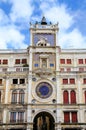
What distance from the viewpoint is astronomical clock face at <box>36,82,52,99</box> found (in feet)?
186

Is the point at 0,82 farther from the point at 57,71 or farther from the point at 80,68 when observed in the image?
the point at 80,68

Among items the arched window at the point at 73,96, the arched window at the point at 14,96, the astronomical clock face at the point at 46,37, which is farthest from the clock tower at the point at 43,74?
the arched window at the point at 73,96

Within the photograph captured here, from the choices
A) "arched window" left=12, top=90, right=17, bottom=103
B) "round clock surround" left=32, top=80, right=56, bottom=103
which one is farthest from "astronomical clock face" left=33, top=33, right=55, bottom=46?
"arched window" left=12, top=90, right=17, bottom=103

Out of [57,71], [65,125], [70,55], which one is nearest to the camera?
[65,125]

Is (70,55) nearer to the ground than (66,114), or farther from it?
farther from it

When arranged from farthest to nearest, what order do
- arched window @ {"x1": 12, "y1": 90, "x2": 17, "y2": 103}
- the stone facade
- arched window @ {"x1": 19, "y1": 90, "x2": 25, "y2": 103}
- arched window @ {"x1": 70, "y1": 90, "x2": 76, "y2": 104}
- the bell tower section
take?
the bell tower section, arched window @ {"x1": 12, "y1": 90, "x2": 17, "y2": 103}, arched window @ {"x1": 19, "y1": 90, "x2": 25, "y2": 103}, arched window @ {"x1": 70, "y1": 90, "x2": 76, "y2": 104}, the stone facade

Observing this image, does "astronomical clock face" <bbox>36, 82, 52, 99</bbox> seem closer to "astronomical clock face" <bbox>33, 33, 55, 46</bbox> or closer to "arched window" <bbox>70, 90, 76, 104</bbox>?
"arched window" <bbox>70, 90, 76, 104</bbox>

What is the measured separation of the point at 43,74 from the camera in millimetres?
58375

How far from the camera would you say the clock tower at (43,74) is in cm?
5538

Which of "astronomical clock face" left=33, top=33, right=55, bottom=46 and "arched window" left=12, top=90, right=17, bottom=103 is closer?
"arched window" left=12, top=90, right=17, bottom=103

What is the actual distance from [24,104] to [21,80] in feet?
18.9

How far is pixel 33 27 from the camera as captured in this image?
63594 mm

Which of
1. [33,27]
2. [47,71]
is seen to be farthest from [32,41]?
[47,71]

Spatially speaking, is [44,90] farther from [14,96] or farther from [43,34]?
[43,34]
